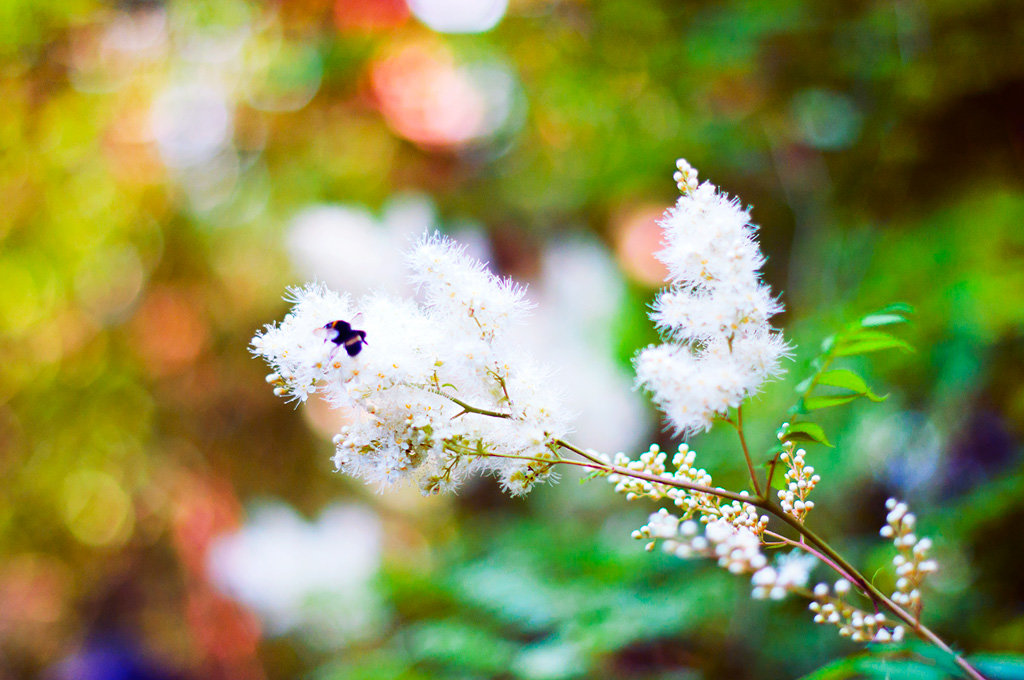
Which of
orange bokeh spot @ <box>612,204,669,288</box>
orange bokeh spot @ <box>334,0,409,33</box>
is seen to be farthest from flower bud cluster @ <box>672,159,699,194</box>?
orange bokeh spot @ <box>334,0,409,33</box>

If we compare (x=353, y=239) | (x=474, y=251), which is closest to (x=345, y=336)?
(x=474, y=251)

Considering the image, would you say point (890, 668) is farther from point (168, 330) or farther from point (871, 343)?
point (168, 330)

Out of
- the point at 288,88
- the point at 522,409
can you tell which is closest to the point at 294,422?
the point at 288,88

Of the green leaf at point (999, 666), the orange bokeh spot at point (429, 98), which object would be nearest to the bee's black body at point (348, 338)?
the green leaf at point (999, 666)

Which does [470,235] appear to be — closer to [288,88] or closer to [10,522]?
[288,88]

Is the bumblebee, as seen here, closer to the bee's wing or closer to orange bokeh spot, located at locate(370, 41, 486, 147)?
the bee's wing

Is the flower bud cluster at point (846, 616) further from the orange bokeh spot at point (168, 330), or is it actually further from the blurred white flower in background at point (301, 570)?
the orange bokeh spot at point (168, 330)
